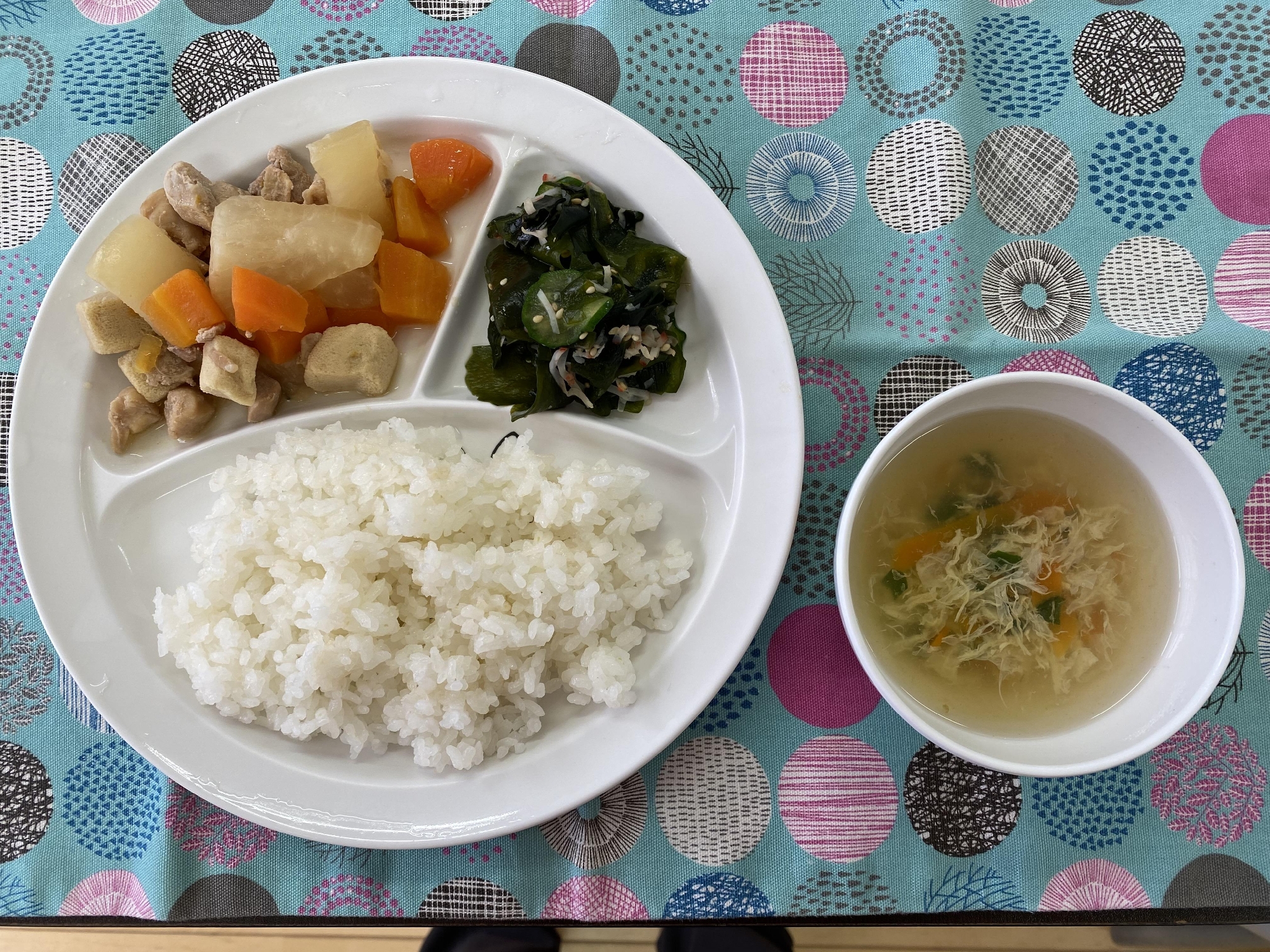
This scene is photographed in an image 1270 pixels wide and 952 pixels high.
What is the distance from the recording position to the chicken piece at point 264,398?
1.99m

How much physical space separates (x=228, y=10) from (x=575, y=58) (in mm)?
1026

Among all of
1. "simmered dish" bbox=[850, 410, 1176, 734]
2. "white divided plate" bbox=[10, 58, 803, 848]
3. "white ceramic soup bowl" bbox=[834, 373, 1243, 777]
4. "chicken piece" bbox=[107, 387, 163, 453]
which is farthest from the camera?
"chicken piece" bbox=[107, 387, 163, 453]

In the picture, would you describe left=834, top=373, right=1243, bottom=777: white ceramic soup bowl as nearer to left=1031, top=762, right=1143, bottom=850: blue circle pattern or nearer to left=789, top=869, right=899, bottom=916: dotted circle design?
left=1031, top=762, right=1143, bottom=850: blue circle pattern

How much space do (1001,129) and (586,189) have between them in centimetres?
122

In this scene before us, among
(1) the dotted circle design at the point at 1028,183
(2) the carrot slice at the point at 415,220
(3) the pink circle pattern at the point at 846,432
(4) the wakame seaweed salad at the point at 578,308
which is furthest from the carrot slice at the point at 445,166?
(1) the dotted circle design at the point at 1028,183

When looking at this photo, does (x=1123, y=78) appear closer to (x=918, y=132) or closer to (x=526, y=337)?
(x=918, y=132)

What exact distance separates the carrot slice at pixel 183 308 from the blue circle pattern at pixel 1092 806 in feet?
8.17

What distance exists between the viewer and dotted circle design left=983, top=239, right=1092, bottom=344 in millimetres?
2129

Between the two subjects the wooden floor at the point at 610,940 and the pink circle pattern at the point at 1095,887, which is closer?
the pink circle pattern at the point at 1095,887

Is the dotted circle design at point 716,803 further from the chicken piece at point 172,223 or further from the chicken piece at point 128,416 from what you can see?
the chicken piece at point 172,223

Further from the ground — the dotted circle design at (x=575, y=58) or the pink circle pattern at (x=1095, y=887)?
the dotted circle design at (x=575, y=58)

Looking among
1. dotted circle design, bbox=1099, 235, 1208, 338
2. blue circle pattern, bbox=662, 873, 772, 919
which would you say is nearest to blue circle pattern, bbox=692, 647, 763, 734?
blue circle pattern, bbox=662, 873, 772, 919

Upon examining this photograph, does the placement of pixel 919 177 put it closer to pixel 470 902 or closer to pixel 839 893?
pixel 839 893

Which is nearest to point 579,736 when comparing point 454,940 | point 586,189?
point 454,940
